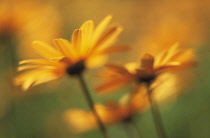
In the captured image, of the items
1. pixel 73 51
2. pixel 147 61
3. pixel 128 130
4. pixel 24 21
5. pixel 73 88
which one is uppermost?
pixel 24 21

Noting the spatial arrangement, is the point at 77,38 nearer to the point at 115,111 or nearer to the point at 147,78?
the point at 147,78

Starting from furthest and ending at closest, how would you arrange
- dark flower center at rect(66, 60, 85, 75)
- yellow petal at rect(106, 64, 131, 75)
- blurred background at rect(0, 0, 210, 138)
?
1. blurred background at rect(0, 0, 210, 138)
2. dark flower center at rect(66, 60, 85, 75)
3. yellow petal at rect(106, 64, 131, 75)

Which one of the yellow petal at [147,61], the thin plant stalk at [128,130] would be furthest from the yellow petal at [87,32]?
the thin plant stalk at [128,130]

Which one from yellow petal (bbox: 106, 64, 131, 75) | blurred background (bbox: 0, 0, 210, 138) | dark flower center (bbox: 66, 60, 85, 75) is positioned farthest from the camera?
blurred background (bbox: 0, 0, 210, 138)

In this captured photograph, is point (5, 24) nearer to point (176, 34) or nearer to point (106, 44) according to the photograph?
point (176, 34)

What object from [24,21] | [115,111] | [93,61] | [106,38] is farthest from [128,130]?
[24,21]

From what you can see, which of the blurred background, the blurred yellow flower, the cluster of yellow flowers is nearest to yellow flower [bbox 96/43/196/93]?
the cluster of yellow flowers

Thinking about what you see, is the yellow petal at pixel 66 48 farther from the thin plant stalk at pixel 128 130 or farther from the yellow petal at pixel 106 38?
the thin plant stalk at pixel 128 130

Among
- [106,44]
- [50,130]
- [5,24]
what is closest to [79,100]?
[50,130]

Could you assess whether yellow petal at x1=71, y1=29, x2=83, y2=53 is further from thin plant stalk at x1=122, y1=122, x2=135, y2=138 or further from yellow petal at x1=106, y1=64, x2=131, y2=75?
thin plant stalk at x1=122, y1=122, x2=135, y2=138
